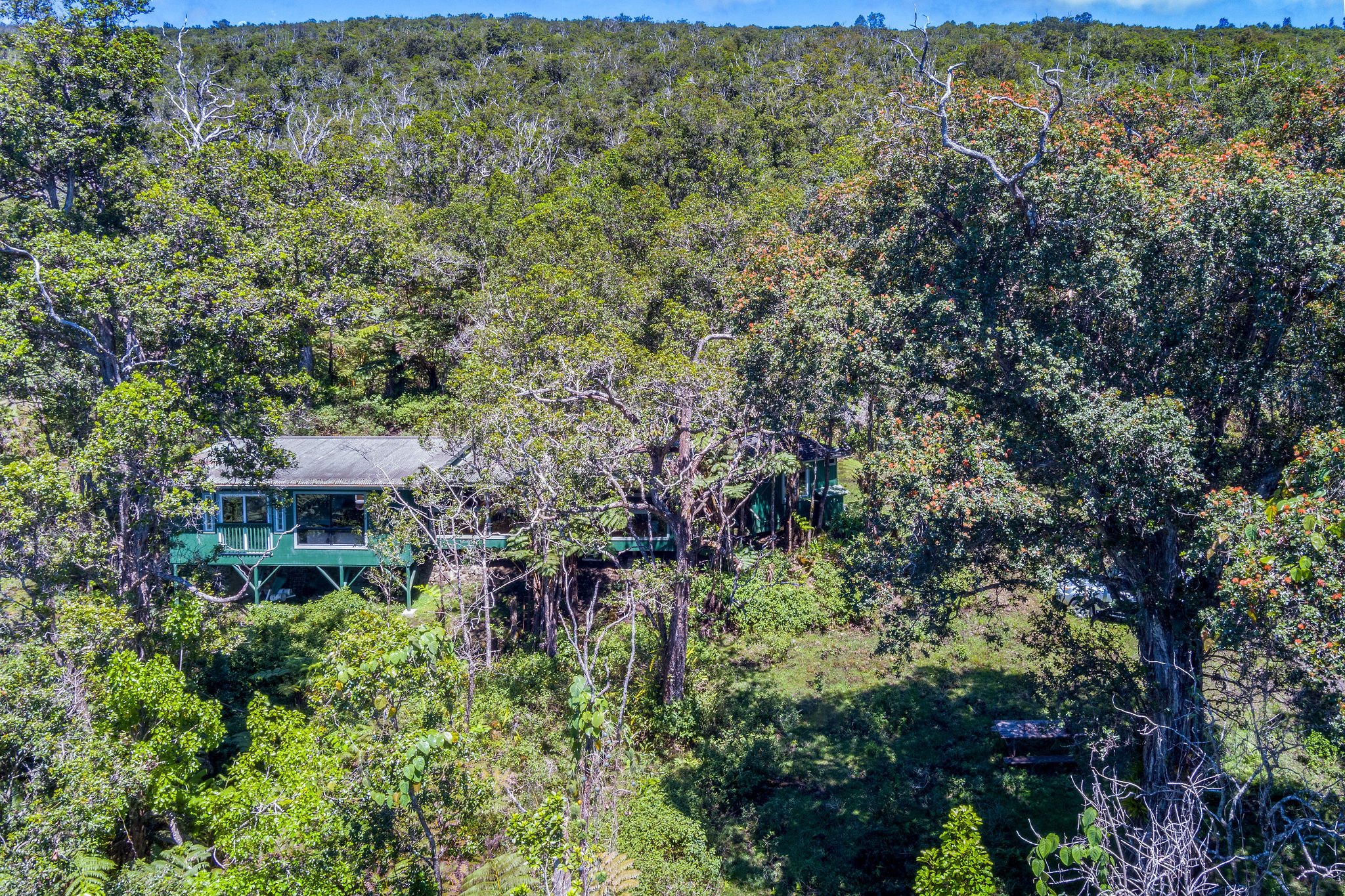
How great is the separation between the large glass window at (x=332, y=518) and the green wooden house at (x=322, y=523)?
0.7 inches

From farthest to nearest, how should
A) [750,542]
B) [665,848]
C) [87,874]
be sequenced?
[750,542], [665,848], [87,874]

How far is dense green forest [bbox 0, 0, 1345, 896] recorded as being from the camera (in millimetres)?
7887

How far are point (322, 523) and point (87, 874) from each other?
11.7m

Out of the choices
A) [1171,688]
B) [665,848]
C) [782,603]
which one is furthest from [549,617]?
[1171,688]

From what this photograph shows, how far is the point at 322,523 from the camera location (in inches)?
779

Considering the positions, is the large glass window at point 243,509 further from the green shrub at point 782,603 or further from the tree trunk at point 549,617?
the green shrub at point 782,603

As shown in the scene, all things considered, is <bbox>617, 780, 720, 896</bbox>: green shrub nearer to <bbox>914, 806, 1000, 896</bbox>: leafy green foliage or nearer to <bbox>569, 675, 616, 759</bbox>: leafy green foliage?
<bbox>569, 675, 616, 759</bbox>: leafy green foliage

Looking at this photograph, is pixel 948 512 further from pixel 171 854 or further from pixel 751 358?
pixel 171 854

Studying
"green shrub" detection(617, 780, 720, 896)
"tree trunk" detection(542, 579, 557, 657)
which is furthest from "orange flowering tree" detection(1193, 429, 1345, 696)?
"tree trunk" detection(542, 579, 557, 657)

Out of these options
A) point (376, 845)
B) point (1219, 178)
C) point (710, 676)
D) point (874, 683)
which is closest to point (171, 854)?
point (376, 845)

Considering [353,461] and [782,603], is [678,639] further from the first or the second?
[353,461]

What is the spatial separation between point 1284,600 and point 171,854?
40.3ft

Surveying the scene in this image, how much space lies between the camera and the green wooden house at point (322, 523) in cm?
1853

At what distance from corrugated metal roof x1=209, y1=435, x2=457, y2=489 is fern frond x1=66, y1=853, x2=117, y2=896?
29.8ft
